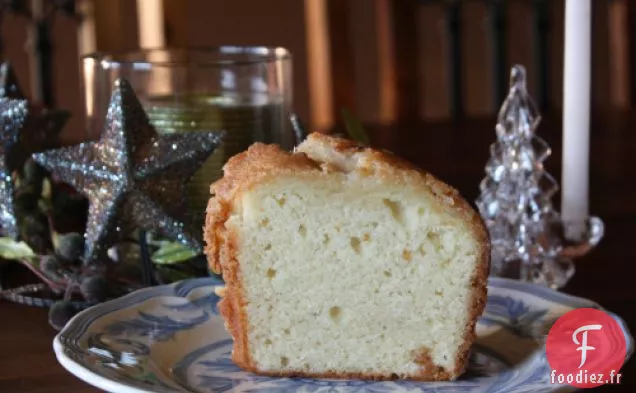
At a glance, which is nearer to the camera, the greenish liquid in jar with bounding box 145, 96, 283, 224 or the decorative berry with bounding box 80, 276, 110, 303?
the decorative berry with bounding box 80, 276, 110, 303

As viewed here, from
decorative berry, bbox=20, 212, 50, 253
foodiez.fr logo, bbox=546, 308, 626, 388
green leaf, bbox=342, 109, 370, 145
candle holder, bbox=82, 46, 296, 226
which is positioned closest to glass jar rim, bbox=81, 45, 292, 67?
candle holder, bbox=82, 46, 296, 226

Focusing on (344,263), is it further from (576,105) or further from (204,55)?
(204,55)

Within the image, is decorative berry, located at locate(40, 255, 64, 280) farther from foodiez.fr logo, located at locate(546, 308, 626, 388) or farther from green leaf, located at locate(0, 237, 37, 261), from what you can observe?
foodiez.fr logo, located at locate(546, 308, 626, 388)

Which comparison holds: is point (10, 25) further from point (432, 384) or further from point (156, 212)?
point (432, 384)

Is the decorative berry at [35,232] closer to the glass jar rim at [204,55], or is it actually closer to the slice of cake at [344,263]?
the glass jar rim at [204,55]

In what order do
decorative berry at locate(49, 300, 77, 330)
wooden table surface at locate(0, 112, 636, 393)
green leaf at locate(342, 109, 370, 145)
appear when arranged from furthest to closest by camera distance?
green leaf at locate(342, 109, 370, 145)
decorative berry at locate(49, 300, 77, 330)
wooden table surface at locate(0, 112, 636, 393)

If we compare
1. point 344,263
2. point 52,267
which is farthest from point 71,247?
point 344,263
